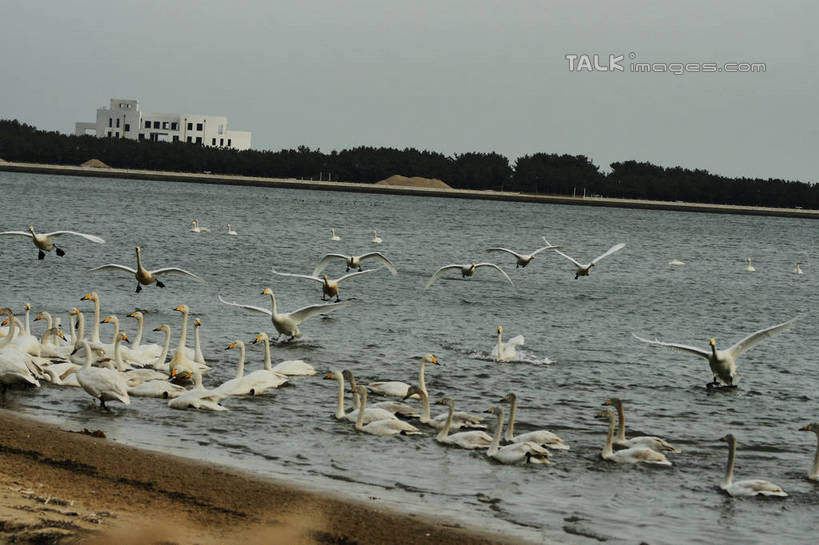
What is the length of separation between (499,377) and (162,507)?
33.8 feet

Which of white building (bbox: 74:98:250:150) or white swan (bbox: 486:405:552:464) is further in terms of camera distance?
white building (bbox: 74:98:250:150)

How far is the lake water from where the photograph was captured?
11078mm

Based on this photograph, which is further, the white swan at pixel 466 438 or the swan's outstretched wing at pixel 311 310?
the swan's outstretched wing at pixel 311 310

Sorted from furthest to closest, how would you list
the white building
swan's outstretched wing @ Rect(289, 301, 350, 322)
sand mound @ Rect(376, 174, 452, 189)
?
the white building, sand mound @ Rect(376, 174, 452, 189), swan's outstretched wing @ Rect(289, 301, 350, 322)

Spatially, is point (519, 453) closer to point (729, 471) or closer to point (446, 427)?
point (446, 427)

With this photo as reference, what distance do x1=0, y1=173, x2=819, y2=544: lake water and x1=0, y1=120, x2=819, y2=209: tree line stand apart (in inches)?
4065

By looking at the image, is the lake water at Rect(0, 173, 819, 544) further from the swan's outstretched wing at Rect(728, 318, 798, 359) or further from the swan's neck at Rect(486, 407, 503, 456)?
the swan's outstretched wing at Rect(728, 318, 798, 359)

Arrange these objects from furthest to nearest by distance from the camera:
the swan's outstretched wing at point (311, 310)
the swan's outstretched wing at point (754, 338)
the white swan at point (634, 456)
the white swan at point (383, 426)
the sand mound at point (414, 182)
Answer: the sand mound at point (414, 182), the swan's outstretched wing at point (311, 310), the swan's outstretched wing at point (754, 338), the white swan at point (383, 426), the white swan at point (634, 456)

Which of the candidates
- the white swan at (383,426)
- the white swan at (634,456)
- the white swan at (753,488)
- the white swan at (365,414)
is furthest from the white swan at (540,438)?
the white swan at (753,488)

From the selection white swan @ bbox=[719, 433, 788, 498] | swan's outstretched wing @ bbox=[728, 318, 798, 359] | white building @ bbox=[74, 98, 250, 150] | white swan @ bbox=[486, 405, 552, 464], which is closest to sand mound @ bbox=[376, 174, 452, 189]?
white building @ bbox=[74, 98, 250, 150]

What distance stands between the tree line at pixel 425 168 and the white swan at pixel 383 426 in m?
147

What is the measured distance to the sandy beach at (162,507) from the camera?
8.17 m

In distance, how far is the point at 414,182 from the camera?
166500mm

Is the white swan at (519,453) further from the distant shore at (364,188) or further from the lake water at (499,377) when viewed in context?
the distant shore at (364,188)
